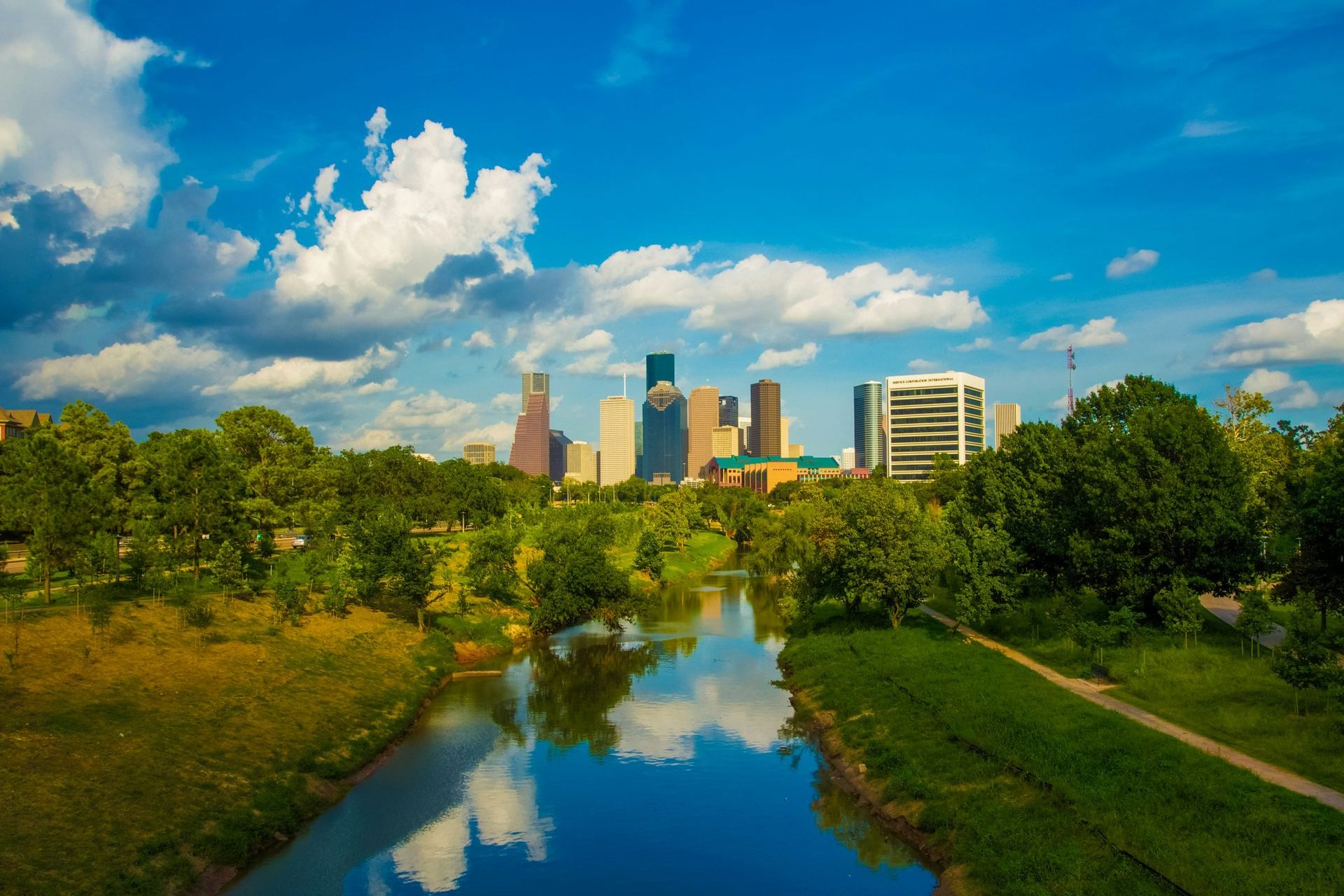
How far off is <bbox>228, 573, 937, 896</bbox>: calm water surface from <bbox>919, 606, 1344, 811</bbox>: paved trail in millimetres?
11775

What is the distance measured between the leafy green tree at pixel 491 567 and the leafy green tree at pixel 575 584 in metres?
3.74

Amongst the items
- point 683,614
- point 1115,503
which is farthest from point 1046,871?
point 683,614

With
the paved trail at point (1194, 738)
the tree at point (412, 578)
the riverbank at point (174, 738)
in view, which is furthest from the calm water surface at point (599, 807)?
the paved trail at point (1194, 738)

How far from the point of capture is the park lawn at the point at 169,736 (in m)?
28.2

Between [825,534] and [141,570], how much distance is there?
49463 millimetres

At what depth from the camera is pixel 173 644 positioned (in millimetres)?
47750

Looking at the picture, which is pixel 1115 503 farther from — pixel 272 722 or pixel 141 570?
pixel 141 570

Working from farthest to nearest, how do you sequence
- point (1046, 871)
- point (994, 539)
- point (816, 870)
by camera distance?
point (994, 539)
point (816, 870)
point (1046, 871)

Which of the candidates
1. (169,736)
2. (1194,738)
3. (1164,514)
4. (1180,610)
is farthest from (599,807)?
(1164,514)

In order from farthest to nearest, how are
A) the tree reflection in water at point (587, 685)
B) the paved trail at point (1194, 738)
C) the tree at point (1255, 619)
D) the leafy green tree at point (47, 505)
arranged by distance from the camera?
the leafy green tree at point (47, 505) < the tree reflection in water at point (587, 685) < the tree at point (1255, 619) < the paved trail at point (1194, 738)

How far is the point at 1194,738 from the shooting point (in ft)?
110

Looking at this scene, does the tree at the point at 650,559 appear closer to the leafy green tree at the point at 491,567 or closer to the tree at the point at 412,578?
the leafy green tree at the point at 491,567

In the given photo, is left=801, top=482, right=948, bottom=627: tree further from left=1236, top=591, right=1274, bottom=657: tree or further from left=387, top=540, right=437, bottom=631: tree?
left=387, top=540, right=437, bottom=631: tree

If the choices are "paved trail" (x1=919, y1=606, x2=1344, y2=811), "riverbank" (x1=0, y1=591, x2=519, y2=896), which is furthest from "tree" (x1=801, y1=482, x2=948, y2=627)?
"riverbank" (x1=0, y1=591, x2=519, y2=896)
